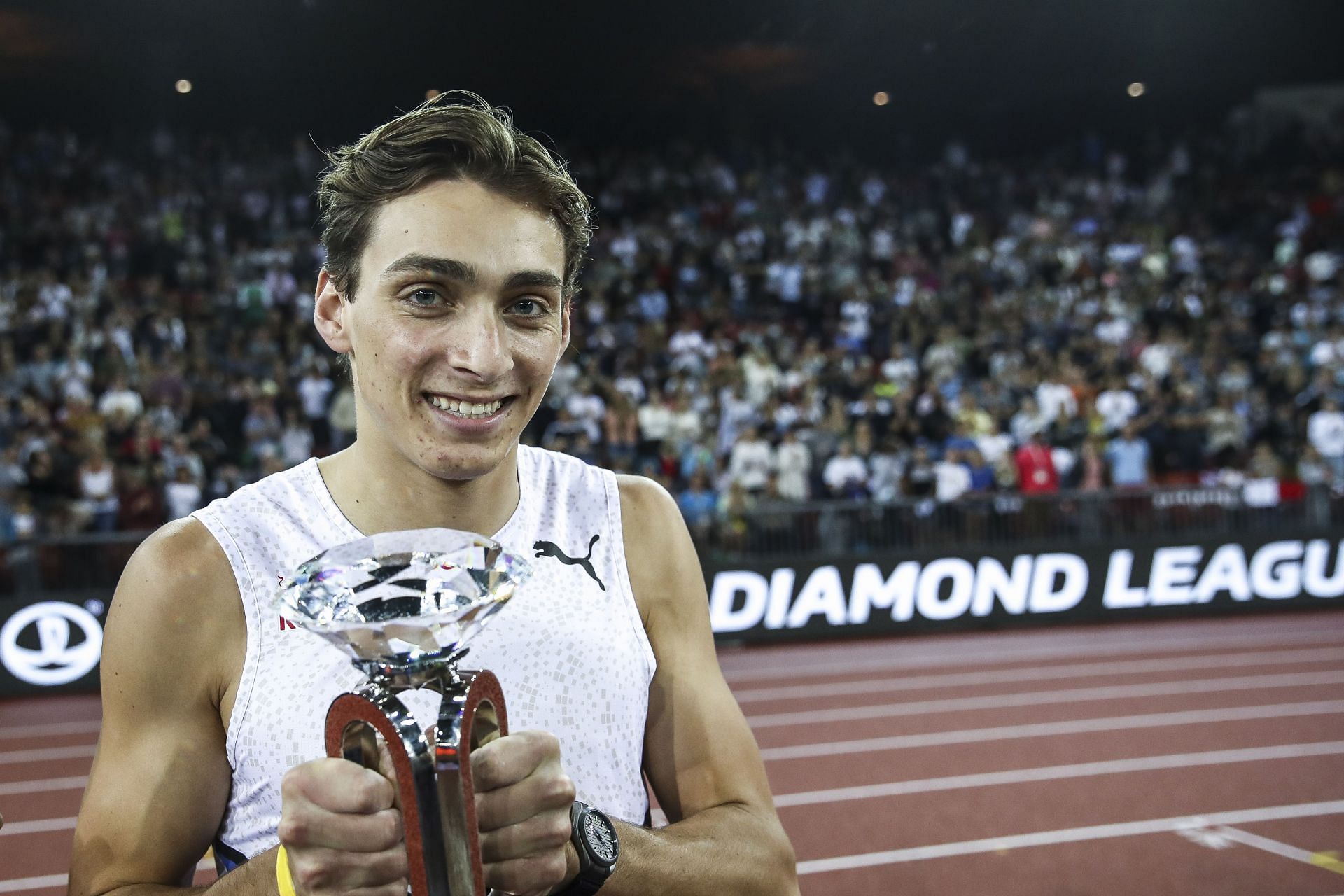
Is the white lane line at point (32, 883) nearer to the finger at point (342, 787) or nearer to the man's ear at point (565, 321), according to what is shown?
the man's ear at point (565, 321)

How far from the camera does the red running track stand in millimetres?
5031

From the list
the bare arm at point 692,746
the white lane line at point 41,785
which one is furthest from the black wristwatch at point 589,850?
the white lane line at point 41,785

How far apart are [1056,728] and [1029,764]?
0.86 m

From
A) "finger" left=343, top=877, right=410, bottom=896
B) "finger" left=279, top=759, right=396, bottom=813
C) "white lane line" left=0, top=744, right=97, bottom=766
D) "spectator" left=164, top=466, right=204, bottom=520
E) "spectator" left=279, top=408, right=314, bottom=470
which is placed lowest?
"white lane line" left=0, top=744, right=97, bottom=766

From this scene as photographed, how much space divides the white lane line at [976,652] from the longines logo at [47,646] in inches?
189

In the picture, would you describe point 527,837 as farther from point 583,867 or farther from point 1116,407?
point 1116,407

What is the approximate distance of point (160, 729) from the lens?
1.60m

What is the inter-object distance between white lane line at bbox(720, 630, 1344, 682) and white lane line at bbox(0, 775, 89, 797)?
172 inches

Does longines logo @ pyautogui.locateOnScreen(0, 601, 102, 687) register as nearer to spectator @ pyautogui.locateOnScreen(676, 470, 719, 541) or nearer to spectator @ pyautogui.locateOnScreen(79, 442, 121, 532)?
spectator @ pyautogui.locateOnScreen(79, 442, 121, 532)

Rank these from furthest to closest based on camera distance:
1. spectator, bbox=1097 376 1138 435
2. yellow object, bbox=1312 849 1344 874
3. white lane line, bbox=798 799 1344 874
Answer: spectator, bbox=1097 376 1138 435
white lane line, bbox=798 799 1344 874
yellow object, bbox=1312 849 1344 874

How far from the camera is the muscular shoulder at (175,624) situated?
5.25 feet

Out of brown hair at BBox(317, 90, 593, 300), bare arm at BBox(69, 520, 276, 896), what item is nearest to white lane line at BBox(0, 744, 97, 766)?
bare arm at BBox(69, 520, 276, 896)

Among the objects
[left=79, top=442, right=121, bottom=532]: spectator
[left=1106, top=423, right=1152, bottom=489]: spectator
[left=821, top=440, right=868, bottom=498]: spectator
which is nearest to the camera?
[left=79, top=442, right=121, bottom=532]: spectator

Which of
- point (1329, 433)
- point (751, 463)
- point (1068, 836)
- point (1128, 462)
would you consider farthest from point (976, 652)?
point (1329, 433)
